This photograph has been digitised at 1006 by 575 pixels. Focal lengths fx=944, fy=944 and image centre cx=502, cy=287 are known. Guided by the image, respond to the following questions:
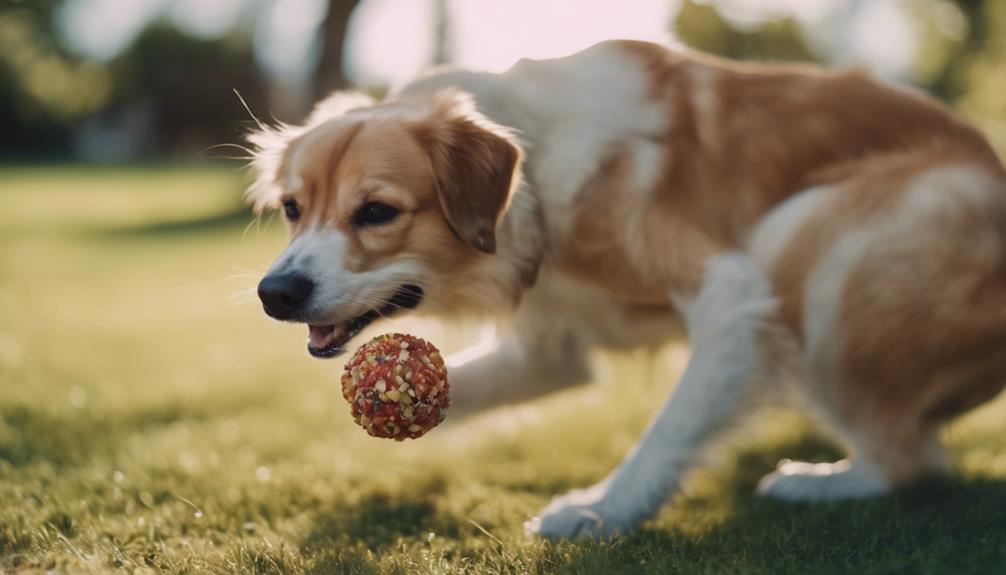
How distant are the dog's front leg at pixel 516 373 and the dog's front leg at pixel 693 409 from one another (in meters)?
0.72

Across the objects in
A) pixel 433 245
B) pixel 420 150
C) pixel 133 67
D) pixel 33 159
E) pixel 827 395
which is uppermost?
pixel 420 150

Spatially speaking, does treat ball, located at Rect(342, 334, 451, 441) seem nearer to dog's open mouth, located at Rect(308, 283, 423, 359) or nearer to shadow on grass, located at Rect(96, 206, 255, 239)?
dog's open mouth, located at Rect(308, 283, 423, 359)

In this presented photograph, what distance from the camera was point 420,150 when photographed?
119 inches

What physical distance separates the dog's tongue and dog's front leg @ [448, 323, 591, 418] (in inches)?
31.3

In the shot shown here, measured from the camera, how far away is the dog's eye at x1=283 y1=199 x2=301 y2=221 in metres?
3.17

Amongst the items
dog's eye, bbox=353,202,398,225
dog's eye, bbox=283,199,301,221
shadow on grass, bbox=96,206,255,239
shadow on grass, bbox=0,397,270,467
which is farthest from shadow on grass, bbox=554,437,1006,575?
shadow on grass, bbox=96,206,255,239

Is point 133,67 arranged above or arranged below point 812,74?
below

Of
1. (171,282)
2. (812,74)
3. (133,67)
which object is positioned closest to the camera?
(812,74)

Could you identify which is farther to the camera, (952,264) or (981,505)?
(952,264)

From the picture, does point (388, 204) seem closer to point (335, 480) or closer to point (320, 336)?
point (320, 336)

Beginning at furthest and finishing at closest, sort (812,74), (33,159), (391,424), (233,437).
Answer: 1. (33,159)
2. (233,437)
3. (812,74)
4. (391,424)

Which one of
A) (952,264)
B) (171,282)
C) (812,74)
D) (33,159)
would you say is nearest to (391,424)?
(952,264)

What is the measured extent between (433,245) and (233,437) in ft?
4.67

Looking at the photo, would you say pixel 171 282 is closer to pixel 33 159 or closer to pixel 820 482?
pixel 820 482
